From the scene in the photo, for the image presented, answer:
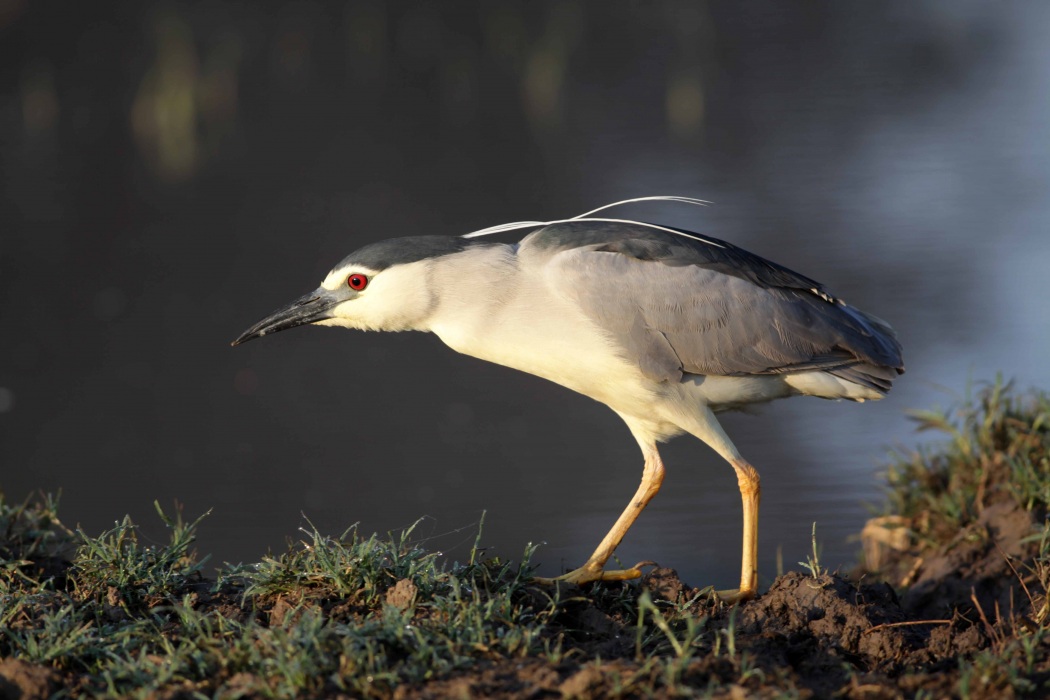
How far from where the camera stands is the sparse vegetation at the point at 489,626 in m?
3.14

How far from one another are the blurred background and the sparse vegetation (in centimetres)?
118

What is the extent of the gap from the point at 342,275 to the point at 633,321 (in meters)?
1.09

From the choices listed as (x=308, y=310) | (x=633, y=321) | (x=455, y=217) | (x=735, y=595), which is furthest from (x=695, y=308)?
(x=455, y=217)

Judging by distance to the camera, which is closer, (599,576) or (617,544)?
(599,576)

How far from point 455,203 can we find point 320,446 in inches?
146

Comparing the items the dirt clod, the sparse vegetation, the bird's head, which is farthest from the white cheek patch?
the dirt clod

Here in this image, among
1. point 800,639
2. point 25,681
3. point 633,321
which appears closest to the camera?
point 25,681

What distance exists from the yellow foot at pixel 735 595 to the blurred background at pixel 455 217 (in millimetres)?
1171

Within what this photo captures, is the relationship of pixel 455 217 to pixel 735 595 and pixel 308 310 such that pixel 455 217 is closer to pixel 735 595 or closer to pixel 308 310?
pixel 308 310

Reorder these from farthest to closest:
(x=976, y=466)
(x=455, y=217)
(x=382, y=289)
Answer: (x=455, y=217), (x=976, y=466), (x=382, y=289)

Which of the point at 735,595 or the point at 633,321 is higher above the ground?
the point at 633,321

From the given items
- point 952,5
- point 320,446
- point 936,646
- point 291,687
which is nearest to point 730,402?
point 936,646

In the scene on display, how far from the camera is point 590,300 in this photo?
14.7 ft

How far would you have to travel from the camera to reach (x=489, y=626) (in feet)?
11.3
